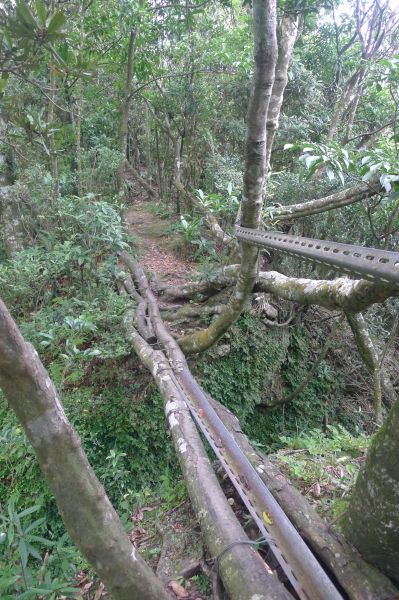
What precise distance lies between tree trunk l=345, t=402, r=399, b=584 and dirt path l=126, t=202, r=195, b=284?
5.01 meters

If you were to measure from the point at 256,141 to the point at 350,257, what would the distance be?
1552 mm

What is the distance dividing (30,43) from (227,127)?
6381 millimetres

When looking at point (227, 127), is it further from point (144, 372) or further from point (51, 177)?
point (144, 372)

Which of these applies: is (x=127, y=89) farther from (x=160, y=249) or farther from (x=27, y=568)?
(x=27, y=568)

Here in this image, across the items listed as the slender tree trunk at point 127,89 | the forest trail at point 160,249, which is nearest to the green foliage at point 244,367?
the forest trail at point 160,249

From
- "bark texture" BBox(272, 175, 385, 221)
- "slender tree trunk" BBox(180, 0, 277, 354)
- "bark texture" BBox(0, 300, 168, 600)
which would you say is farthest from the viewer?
"bark texture" BBox(272, 175, 385, 221)

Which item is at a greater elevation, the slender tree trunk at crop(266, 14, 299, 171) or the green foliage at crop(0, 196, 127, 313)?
the slender tree trunk at crop(266, 14, 299, 171)

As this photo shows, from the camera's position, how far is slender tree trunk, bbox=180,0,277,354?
7.65 ft

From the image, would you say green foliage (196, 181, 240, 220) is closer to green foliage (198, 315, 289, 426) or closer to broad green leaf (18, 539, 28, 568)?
green foliage (198, 315, 289, 426)

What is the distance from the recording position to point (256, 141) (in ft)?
8.98

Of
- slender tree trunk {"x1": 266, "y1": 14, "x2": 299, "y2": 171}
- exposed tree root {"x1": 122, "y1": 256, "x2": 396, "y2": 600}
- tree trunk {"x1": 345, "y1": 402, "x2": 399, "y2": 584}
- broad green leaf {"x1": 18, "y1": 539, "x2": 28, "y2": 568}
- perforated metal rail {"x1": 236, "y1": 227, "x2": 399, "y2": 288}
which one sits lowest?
broad green leaf {"x1": 18, "y1": 539, "x2": 28, "y2": 568}

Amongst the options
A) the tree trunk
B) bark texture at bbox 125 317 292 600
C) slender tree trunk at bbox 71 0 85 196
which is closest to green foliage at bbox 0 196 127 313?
slender tree trunk at bbox 71 0 85 196

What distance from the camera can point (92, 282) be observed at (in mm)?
5070

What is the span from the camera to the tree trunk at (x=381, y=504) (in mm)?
1463
